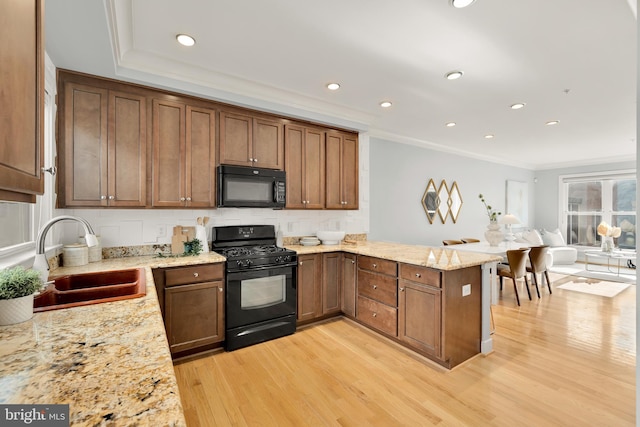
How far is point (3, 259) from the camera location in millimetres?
1614

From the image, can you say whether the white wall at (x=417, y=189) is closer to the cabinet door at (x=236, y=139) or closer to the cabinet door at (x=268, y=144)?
the cabinet door at (x=268, y=144)

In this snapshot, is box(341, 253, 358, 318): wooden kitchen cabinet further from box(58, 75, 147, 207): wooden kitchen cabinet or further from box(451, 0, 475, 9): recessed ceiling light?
box(451, 0, 475, 9): recessed ceiling light

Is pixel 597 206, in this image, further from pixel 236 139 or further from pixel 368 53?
pixel 236 139

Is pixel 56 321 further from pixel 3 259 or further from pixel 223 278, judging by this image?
pixel 223 278

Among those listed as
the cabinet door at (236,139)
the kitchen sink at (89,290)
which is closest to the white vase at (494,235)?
the cabinet door at (236,139)

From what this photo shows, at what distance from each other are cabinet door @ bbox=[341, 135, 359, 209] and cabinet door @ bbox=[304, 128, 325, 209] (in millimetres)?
349

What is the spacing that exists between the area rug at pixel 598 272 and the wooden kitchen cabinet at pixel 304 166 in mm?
5910

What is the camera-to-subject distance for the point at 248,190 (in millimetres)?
3152

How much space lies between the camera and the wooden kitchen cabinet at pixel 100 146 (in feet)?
7.86

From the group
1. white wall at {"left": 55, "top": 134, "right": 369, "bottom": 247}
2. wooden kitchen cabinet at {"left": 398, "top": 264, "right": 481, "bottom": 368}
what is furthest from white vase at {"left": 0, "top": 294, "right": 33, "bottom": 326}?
wooden kitchen cabinet at {"left": 398, "top": 264, "right": 481, "bottom": 368}

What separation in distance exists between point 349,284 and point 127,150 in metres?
2.67

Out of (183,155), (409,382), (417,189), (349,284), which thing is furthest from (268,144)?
(417,189)

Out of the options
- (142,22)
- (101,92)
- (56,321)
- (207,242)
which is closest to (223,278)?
(207,242)

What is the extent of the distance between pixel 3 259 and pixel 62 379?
4.41 ft
